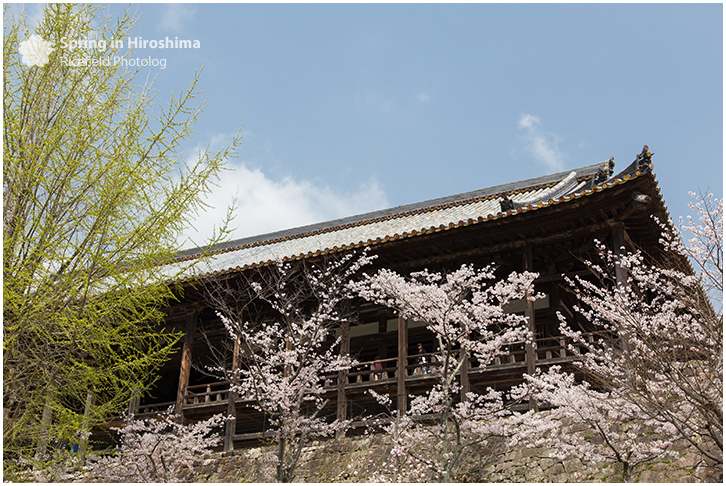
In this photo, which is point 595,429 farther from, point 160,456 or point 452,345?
point 160,456

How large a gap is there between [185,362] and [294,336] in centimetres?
404

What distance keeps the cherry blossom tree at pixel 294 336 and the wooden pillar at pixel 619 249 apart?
497 centimetres

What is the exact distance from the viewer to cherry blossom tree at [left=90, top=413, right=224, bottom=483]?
13.6 metres

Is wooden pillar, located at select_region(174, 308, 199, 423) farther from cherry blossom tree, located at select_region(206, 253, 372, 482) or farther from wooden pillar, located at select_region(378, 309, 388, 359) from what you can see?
wooden pillar, located at select_region(378, 309, 388, 359)

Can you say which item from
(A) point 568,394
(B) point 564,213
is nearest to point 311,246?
(B) point 564,213

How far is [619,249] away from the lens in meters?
12.5

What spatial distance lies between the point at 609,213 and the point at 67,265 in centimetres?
991

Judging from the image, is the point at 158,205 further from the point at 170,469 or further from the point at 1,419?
the point at 170,469

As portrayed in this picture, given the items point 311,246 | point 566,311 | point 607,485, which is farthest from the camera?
point 311,246

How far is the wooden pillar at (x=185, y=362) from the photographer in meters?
15.2

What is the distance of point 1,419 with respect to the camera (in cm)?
625

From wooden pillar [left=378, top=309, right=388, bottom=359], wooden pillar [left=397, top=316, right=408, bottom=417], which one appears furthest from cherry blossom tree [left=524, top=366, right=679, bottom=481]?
wooden pillar [left=378, top=309, right=388, bottom=359]

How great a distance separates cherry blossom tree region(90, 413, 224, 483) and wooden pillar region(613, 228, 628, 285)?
8.92 m

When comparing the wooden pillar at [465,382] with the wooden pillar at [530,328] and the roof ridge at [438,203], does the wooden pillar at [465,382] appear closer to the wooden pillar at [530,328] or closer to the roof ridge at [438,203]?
the wooden pillar at [530,328]
